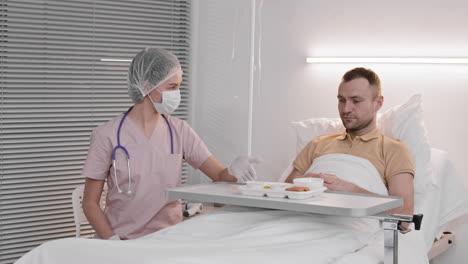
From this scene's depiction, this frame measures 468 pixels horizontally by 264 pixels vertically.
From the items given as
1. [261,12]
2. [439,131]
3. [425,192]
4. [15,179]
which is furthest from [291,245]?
[261,12]

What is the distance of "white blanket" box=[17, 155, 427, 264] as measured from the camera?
1.75m

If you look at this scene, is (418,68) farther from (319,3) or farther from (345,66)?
(319,3)

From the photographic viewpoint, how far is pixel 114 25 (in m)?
3.30

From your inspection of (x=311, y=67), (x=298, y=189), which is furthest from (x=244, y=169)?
(x=311, y=67)

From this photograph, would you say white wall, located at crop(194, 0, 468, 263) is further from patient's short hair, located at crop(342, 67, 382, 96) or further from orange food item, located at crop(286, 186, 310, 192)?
orange food item, located at crop(286, 186, 310, 192)

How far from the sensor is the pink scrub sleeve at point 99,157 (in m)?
2.55

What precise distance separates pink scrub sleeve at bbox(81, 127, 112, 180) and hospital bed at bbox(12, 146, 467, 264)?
0.53 metres

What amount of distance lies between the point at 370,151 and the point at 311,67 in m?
0.88

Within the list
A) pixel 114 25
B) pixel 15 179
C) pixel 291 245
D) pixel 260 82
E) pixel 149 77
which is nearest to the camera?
pixel 291 245

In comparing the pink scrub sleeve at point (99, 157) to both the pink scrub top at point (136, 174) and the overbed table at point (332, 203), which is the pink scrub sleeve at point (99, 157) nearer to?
the pink scrub top at point (136, 174)

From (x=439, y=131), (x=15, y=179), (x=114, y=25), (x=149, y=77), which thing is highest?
(x=114, y=25)

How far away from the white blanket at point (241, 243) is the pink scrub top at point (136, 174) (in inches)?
15.2

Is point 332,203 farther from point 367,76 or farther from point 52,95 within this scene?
point 52,95

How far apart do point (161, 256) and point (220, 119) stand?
5.78ft
